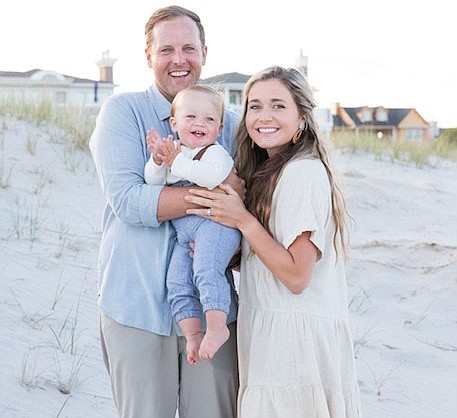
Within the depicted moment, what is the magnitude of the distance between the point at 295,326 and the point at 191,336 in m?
0.36

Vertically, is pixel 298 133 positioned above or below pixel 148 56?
below

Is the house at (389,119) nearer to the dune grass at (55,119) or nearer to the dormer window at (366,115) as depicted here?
the dormer window at (366,115)

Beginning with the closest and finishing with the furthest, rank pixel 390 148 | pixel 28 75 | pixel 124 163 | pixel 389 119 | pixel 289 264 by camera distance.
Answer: pixel 289 264, pixel 124 163, pixel 390 148, pixel 28 75, pixel 389 119

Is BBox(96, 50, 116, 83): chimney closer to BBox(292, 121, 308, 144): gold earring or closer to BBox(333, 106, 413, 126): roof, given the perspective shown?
BBox(333, 106, 413, 126): roof

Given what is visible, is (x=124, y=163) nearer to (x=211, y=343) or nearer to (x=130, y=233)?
(x=130, y=233)

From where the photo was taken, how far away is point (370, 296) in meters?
8.05

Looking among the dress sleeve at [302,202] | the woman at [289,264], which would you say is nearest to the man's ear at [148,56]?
the woman at [289,264]

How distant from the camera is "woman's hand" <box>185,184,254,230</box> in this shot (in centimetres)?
295

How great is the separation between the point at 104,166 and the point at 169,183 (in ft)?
0.78

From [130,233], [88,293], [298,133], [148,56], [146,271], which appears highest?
[148,56]

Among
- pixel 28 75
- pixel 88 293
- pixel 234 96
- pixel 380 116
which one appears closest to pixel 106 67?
pixel 28 75

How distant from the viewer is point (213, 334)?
2.93 meters

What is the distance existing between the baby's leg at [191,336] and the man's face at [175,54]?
858 millimetres

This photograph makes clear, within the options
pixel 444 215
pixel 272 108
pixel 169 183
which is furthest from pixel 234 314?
pixel 444 215
